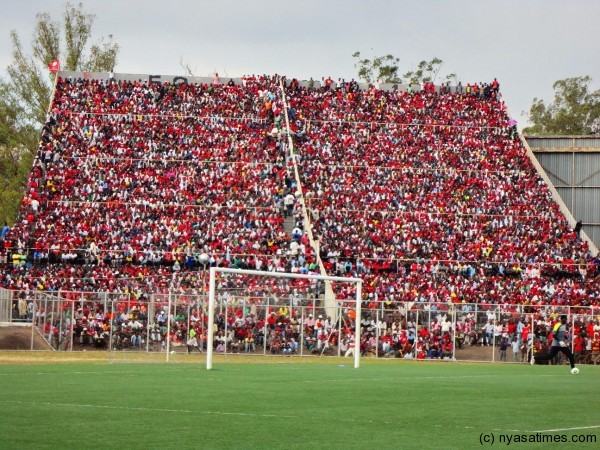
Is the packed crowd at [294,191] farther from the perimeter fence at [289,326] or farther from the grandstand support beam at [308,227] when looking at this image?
the perimeter fence at [289,326]

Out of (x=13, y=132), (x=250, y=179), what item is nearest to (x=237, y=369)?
(x=250, y=179)

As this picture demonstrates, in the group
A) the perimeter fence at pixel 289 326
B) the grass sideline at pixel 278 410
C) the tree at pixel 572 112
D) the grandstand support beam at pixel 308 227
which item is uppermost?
the tree at pixel 572 112

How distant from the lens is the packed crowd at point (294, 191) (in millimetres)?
52000

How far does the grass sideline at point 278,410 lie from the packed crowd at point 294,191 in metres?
21.8

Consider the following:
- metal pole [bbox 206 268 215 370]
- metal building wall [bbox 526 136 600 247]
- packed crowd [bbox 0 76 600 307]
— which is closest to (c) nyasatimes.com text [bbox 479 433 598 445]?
metal pole [bbox 206 268 215 370]

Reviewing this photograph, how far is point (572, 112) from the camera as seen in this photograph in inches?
3634

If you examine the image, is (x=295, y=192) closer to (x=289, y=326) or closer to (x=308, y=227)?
(x=308, y=227)

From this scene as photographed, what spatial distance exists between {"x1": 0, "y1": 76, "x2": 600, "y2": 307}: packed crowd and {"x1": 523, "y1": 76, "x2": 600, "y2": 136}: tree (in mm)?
24142

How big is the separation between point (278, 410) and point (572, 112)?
3190 inches

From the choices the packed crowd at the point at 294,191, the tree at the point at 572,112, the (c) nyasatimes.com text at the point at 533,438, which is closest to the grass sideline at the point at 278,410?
the (c) nyasatimes.com text at the point at 533,438

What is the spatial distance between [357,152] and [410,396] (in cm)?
4475

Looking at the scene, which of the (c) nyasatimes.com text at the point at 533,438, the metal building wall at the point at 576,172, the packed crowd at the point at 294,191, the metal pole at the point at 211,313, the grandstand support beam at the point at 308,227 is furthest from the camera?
the metal building wall at the point at 576,172

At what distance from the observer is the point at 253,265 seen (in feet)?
171

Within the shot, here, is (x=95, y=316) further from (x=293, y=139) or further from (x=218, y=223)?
(x=293, y=139)
